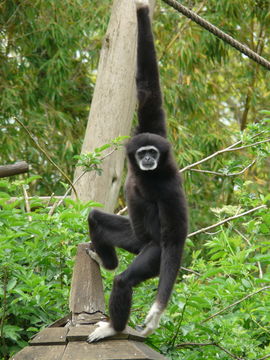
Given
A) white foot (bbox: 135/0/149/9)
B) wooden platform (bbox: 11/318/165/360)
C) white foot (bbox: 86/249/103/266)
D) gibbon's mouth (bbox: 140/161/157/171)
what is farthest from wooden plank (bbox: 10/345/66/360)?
white foot (bbox: 135/0/149/9)

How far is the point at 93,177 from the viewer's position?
7.19 meters

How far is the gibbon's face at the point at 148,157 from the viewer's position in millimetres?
4324

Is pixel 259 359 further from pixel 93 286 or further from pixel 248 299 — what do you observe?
pixel 93 286

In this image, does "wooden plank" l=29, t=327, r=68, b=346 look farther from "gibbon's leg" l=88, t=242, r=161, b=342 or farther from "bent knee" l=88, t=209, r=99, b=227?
"bent knee" l=88, t=209, r=99, b=227

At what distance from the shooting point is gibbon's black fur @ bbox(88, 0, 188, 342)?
425 cm

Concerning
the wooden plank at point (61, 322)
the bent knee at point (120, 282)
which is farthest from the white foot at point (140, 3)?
the wooden plank at point (61, 322)

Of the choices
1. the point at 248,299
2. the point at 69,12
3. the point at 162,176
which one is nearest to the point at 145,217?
the point at 162,176

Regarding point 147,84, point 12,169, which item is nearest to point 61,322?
point 12,169

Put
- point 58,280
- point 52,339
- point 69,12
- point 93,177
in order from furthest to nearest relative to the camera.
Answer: point 69,12, point 93,177, point 58,280, point 52,339

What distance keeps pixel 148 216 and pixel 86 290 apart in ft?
2.99

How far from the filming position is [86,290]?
12.3 feet

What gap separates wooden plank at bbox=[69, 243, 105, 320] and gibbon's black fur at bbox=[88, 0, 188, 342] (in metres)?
0.34

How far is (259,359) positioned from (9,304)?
1.81m

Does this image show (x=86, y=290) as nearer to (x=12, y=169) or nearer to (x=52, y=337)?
(x=52, y=337)
